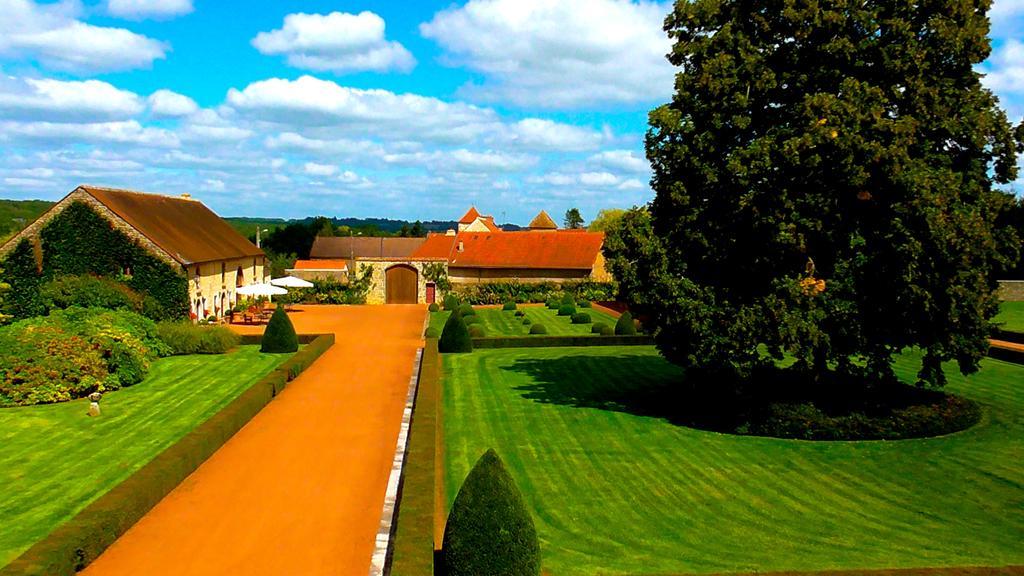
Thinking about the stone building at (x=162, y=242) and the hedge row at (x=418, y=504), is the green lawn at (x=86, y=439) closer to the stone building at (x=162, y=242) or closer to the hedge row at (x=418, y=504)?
the hedge row at (x=418, y=504)

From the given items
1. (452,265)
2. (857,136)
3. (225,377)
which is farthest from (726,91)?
(452,265)

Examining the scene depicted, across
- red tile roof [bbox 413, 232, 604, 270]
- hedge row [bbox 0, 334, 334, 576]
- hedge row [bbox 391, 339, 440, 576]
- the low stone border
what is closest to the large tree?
hedge row [bbox 391, 339, 440, 576]

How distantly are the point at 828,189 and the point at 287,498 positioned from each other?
13.5m

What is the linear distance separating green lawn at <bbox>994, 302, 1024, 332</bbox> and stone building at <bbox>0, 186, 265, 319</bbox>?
3817 cm

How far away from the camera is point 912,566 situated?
37.2 feet

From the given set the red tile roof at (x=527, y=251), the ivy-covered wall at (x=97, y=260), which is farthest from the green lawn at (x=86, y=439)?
the red tile roof at (x=527, y=251)

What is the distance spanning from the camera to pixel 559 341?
3656cm

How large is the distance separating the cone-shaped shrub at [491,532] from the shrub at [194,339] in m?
25.2

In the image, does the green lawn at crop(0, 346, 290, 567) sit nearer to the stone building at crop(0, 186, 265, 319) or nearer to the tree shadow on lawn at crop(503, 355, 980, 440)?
the tree shadow on lawn at crop(503, 355, 980, 440)

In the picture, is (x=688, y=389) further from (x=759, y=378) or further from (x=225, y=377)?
(x=225, y=377)

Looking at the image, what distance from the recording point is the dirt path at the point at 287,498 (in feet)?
39.9

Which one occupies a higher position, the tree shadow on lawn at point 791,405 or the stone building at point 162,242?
the stone building at point 162,242

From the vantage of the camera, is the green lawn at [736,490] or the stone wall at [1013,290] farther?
the stone wall at [1013,290]

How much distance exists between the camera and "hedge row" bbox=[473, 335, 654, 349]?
118ft
